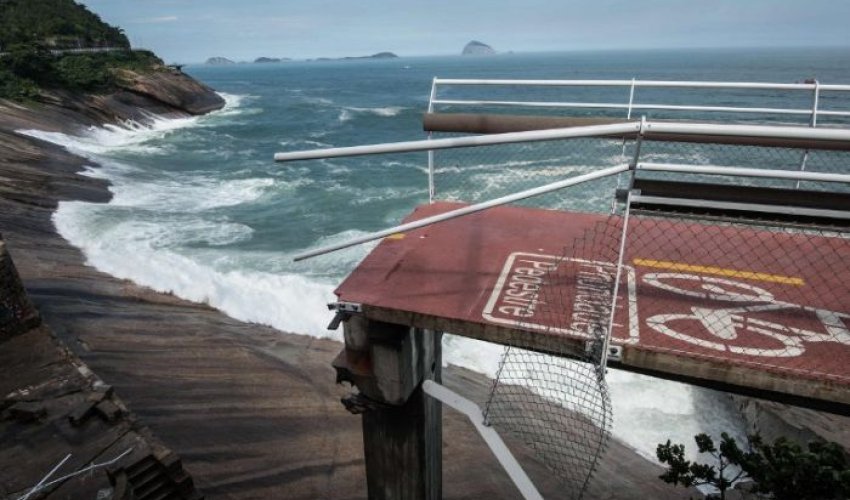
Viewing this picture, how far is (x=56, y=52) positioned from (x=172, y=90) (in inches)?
514

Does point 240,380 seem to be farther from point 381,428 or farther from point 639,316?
point 639,316

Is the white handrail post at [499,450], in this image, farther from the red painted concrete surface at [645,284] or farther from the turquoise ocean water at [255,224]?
the turquoise ocean water at [255,224]

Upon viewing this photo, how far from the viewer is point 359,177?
96.2 ft

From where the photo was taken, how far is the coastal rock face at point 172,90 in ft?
163

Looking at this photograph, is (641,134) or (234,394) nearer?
(641,134)

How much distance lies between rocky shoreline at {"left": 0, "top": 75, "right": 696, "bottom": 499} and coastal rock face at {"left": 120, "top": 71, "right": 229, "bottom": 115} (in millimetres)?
40232

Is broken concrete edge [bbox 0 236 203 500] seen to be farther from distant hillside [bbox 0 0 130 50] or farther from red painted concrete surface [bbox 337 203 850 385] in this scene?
distant hillside [bbox 0 0 130 50]

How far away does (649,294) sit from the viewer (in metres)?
4.28

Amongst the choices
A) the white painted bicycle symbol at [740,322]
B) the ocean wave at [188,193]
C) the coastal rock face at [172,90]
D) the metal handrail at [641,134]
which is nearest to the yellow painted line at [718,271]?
the white painted bicycle symbol at [740,322]

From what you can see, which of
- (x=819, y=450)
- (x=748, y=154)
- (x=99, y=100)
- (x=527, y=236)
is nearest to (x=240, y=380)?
(x=527, y=236)

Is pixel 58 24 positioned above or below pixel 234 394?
above

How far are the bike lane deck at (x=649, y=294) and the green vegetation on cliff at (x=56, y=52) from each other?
40767 millimetres

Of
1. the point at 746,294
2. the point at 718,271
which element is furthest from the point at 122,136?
the point at 746,294

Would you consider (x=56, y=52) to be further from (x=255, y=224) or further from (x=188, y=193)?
(x=255, y=224)
